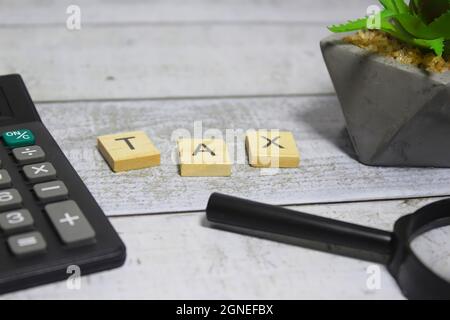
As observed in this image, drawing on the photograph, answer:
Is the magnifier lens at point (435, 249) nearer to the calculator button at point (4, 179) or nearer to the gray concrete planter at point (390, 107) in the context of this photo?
the gray concrete planter at point (390, 107)

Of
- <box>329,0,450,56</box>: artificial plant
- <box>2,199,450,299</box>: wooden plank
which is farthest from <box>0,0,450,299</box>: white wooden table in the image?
<box>329,0,450,56</box>: artificial plant

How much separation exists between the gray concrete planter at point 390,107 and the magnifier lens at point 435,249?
0.08 metres

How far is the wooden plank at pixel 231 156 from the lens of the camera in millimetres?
501

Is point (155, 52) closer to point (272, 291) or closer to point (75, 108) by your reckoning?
point (75, 108)

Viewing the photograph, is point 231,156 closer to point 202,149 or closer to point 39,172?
point 202,149

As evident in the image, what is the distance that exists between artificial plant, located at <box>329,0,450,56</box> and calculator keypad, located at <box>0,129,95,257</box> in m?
0.24

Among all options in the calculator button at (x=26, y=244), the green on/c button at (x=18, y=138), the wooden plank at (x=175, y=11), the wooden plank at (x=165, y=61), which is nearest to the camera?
the calculator button at (x=26, y=244)

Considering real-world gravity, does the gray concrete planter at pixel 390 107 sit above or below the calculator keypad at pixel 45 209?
above

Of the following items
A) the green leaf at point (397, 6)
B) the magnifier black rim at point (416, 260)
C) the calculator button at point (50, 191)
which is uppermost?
the green leaf at point (397, 6)

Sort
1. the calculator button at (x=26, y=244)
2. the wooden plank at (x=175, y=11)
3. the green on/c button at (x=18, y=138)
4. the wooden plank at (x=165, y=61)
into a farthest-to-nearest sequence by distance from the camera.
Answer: the wooden plank at (x=175, y=11), the wooden plank at (x=165, y=61), the green on/c button at (x=18, y=138), the calculator button at (x=26, y=244)

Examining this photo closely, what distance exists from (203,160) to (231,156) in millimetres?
41

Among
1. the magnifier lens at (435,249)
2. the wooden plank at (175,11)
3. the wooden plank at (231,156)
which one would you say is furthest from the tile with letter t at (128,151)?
the wooden plank at (175,11)

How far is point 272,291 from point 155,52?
44 cm

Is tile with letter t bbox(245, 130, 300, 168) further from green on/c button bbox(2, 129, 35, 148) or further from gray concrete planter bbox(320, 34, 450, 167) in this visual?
green on/c button bbox(2, 129, 35, 148)
